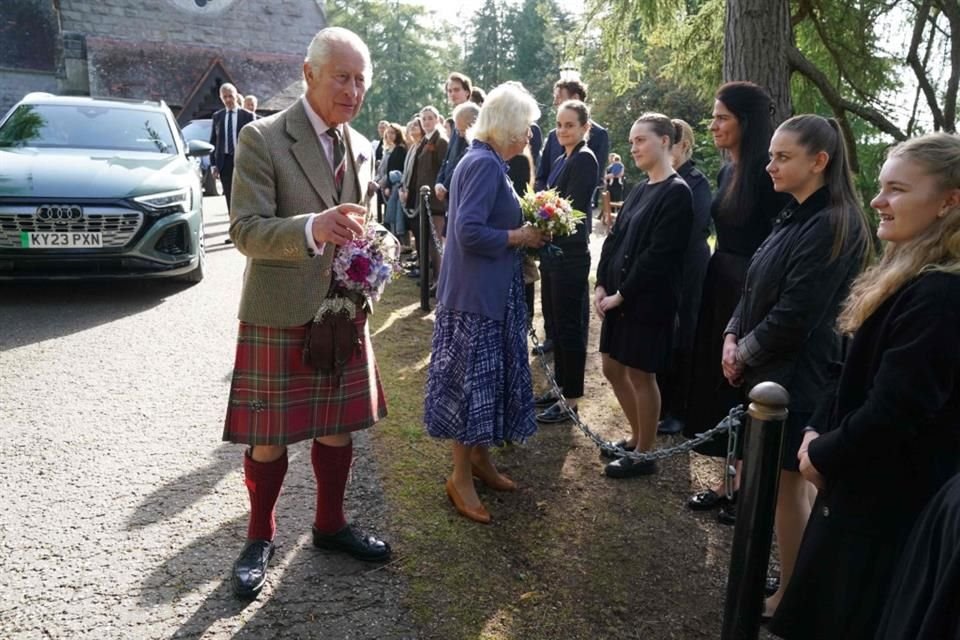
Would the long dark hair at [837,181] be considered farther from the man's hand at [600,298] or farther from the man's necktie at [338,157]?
the man's necktie at [338,157]

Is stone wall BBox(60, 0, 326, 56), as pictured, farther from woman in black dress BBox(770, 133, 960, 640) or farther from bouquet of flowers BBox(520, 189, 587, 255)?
woman in black dress BBox(770, 133, 960, 640)

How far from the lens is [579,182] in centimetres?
508

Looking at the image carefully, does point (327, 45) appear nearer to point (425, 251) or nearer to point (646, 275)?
point (646, 275)

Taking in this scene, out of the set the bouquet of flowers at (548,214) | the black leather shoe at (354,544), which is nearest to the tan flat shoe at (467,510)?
the black leather shoe at (354,544)

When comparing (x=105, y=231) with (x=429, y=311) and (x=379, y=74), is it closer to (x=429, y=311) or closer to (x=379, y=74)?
(x=429, y=311)

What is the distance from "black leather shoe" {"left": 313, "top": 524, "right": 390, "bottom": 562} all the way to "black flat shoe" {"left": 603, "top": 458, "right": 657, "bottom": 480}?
62.6 inches

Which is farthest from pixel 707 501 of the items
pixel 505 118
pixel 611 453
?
pixel 505 118

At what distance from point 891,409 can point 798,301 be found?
3.09 feet

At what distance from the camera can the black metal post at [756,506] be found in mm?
2104

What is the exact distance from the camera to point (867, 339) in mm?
2105

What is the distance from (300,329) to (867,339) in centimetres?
212

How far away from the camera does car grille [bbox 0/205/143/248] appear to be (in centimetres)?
646

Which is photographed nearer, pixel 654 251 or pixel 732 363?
pixel 732 363

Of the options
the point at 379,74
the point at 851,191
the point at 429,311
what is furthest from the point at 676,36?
the point at 379,74
